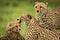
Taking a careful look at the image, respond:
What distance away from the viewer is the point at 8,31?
12.1 m

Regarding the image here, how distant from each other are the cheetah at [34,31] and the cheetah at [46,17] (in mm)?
997

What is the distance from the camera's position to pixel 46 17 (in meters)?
13.9

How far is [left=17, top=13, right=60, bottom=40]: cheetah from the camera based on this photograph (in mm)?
12060

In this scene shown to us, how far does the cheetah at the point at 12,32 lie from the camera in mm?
11914

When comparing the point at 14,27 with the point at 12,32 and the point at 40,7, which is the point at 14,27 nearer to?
the point at 12,32

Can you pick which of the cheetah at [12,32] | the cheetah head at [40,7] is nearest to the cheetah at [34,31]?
the cheetah at [12,32]

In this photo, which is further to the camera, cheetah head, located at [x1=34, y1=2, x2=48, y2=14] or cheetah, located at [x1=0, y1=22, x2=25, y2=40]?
cheetah head, located at [x1=34, y1=2, x2=48, y2=14]

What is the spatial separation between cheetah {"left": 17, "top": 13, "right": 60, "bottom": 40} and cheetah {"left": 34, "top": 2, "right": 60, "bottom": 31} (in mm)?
997

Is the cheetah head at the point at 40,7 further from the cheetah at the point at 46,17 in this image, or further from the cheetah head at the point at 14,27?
the cheetah head at the point at 14,27

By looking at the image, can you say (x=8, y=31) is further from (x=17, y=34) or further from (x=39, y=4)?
(x=39, y=4)

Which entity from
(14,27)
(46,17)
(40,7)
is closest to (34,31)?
(14,27)

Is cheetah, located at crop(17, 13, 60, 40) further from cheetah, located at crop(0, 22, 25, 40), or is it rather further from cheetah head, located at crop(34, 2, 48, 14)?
cheetah head, located at crop(34, 2, 48, 14)

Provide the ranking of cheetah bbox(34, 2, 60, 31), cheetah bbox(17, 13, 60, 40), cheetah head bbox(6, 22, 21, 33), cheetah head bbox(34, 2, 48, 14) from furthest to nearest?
1. cheetah bbox(34, 2, 60, 31)
2. cheetah head bbox(34, 2, 48, 14)
3. cheetah bbox(17, 13, 60, 40)
4. cheetah head bbox(6, 22, 21, 33)

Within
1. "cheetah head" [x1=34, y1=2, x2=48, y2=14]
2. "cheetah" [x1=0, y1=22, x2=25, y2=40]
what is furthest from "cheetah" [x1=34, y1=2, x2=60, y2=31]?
"cheetah" [x1=0, y1=22, x2=25, y2=40]
